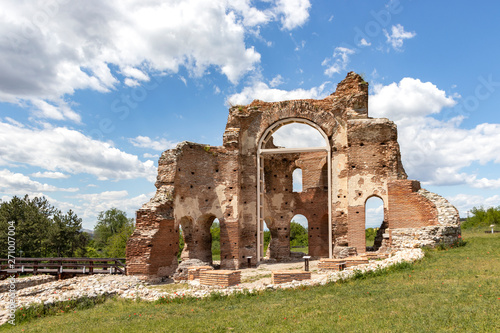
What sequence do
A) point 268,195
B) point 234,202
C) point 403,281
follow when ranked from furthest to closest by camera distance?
point 268,195
point 234,202
point 403,281

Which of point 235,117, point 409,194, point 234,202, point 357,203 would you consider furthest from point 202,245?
point 409,194

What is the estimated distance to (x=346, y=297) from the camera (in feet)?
30.1

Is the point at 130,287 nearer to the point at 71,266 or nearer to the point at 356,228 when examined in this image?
the point at 71,266

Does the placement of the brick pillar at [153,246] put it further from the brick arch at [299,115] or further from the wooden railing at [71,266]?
the brick arch at [299,115]

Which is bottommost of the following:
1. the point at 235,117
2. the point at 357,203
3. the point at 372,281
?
the point at 372,281

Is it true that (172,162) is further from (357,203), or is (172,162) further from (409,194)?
(409,194)

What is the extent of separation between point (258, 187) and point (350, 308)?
13.8m

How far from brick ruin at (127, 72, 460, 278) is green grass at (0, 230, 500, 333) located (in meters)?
5.07

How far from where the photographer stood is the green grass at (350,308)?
6.98 meters

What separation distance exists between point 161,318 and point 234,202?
1197 centimetres

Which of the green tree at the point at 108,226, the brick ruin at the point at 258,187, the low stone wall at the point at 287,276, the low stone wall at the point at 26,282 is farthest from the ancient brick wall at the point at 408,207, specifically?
the green tree at the point at 108,226

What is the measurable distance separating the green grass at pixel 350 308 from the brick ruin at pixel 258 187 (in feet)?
16.6

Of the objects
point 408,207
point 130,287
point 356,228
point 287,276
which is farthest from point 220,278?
point 408,207

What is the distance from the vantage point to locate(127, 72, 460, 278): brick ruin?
17609 mm
